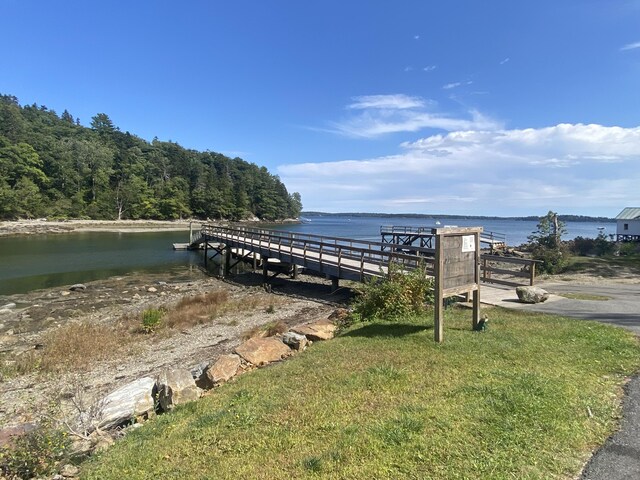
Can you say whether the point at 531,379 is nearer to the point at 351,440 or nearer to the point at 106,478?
the point at 351,440

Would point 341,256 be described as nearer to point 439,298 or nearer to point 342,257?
point 342,257

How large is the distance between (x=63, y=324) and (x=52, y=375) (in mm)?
5955

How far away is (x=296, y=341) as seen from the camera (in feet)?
26.9

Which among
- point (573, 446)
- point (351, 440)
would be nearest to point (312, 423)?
point (351, 440)

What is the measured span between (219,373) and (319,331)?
293cm

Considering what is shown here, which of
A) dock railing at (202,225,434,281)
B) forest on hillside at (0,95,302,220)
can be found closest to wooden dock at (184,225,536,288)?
dock railing at (202,225,434,281)

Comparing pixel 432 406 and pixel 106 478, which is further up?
pixel 432 406

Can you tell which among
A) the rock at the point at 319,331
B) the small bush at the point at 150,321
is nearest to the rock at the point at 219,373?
the rock at the point at 319,331

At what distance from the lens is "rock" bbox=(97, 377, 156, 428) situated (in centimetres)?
589

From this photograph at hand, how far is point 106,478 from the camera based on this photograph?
146 inches

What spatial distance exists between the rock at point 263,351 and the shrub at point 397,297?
247 cm

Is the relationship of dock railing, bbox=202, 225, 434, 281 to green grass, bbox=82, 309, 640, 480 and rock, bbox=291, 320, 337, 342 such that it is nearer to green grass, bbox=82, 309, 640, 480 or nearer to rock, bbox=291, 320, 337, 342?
rock, bbox=291, 320, 337, 342

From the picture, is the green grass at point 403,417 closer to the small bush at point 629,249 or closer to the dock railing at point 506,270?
the dock railing at point 506,270

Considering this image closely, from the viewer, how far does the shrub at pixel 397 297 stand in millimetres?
9188
